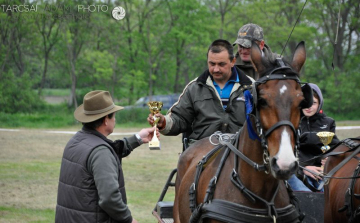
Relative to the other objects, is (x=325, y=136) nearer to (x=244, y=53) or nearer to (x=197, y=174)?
(x=244, y=53)

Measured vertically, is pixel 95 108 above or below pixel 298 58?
below

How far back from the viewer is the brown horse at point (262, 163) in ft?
10.0

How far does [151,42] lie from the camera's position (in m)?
35.6

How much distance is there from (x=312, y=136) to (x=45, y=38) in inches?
1264

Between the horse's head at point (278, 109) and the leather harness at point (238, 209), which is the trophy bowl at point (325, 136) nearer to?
the leather harness at point (238, 209)

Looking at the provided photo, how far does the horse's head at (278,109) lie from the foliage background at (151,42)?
91.1ft

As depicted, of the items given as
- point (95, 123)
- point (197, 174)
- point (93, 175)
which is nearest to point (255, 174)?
point (197, 174)

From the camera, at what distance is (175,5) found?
34.4m

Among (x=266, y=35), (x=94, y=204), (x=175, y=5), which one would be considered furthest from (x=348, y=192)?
(x=175, y=5)

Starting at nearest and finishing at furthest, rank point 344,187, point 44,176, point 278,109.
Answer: point 278,109 < point 344,187 < point 44,176

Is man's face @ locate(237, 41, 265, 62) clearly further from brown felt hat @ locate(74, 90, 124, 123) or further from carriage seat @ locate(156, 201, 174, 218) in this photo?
brown felt hat @ locate(74, 90, 124, 123)

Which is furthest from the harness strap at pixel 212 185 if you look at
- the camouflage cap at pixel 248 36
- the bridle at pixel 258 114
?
the camouflage cap at pixel 248 36

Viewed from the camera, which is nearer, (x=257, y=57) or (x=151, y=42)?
(x=257, y=57)

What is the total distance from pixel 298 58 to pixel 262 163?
30.2 inches
